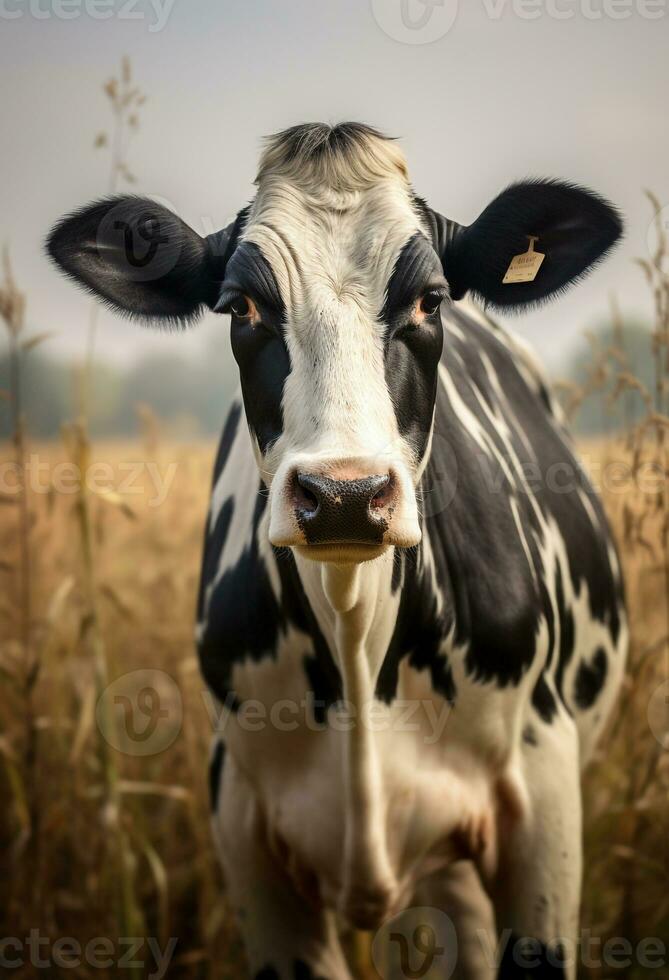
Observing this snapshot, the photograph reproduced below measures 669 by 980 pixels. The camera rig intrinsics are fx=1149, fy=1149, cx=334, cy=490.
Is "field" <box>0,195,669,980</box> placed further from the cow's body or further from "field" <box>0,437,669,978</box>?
the cow's body

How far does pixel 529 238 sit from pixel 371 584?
952 mm

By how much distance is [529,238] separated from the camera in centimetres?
283

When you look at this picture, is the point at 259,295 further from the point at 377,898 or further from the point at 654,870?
the point at 654,870

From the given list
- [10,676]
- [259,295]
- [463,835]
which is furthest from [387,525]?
[10,676]

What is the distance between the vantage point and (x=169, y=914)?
4.32m

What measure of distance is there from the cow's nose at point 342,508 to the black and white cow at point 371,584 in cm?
9

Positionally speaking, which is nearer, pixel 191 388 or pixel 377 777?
pixel 377 777

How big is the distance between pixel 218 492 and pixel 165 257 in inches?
34.9

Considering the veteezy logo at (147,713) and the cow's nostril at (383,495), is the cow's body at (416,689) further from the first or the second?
the veteezy logo at (147,713)

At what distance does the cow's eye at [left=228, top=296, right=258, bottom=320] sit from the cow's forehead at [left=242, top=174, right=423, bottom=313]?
10cm

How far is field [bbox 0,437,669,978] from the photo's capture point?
12.5 ft
